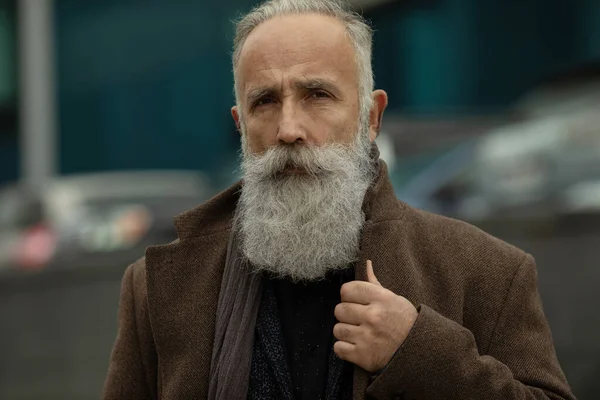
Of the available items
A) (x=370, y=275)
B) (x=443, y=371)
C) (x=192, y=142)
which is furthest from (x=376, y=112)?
(x=192, y=142)

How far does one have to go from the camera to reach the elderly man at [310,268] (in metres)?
2.67

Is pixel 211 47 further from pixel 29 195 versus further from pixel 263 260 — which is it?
pixel 263 260

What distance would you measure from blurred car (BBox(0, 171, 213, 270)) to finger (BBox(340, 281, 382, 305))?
585cm

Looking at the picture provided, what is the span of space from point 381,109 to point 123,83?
19.7 metres

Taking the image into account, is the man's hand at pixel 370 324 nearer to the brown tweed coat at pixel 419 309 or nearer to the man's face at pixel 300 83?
the brown tweed coat at pixel 419 309

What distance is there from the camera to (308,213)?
2822 millimetres

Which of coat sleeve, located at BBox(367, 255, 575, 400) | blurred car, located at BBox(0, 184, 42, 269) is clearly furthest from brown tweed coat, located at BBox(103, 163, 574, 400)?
blurred car, located at BBox(0, 184, 42, 269)

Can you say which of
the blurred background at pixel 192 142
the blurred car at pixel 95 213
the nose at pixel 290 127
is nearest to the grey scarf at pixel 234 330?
the nose at pixel 290 127

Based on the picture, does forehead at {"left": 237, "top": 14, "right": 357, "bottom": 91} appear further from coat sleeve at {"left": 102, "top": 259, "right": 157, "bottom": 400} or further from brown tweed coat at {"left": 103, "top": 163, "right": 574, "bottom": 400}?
coat sleeve at {"left": 102, "top": 259, "right": 157, "bottom": 400}

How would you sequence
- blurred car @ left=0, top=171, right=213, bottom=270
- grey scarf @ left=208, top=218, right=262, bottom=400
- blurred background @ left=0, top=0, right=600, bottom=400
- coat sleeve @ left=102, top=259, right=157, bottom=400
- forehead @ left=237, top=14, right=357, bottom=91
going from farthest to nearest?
blurred car @ left=0, top=171, right=213, bottom=270 < blurred background @ left=0, top=0, right=600, bottom=400 < coat sleeve @ left=102, top=259, right=157, bottom=400 < forehead @ left=237, top=14, right=357, bottom=91 < grey scarf @ left=208, top=218, right=262, bottom=400

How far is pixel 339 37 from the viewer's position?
2.82 m

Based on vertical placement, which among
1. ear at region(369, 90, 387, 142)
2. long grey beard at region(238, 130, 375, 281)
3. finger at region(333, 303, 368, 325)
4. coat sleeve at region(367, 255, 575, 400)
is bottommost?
coat sleeve at region(367, 255, 575, 400)

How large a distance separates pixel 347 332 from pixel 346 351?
0.14 feet

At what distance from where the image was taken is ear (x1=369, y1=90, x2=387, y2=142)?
2961 millimetres
